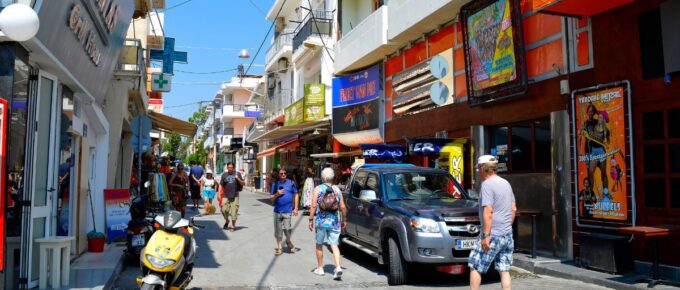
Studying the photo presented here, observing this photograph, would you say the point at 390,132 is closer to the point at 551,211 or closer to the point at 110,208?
the point at 551,211

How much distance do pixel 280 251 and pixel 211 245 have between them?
2.04m

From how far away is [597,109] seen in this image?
963cm

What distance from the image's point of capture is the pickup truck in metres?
8.17

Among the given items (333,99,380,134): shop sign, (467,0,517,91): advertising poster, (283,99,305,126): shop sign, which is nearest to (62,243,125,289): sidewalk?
(467,0,517,91): advertising poster

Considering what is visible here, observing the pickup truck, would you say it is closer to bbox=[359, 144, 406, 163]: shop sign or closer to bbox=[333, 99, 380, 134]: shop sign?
bbox=[359, 144, 406, 163]: shop sign

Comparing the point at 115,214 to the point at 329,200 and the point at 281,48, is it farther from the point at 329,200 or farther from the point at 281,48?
the point at 281,48

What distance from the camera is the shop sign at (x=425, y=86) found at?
15.2 meters

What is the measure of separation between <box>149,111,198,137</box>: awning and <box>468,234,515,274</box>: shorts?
1636cm

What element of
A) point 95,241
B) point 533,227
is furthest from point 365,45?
point 95,241

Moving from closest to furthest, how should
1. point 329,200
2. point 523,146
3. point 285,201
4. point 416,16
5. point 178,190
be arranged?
1. point 329,200
2. point 285,201
3. point 523,146
4. point 416,16
5. point 178,190

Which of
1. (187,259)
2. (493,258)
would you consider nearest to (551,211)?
(493,258)

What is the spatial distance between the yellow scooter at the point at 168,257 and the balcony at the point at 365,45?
12.6 meters

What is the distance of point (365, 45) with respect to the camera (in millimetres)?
19656

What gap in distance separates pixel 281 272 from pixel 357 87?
12.9 metres
